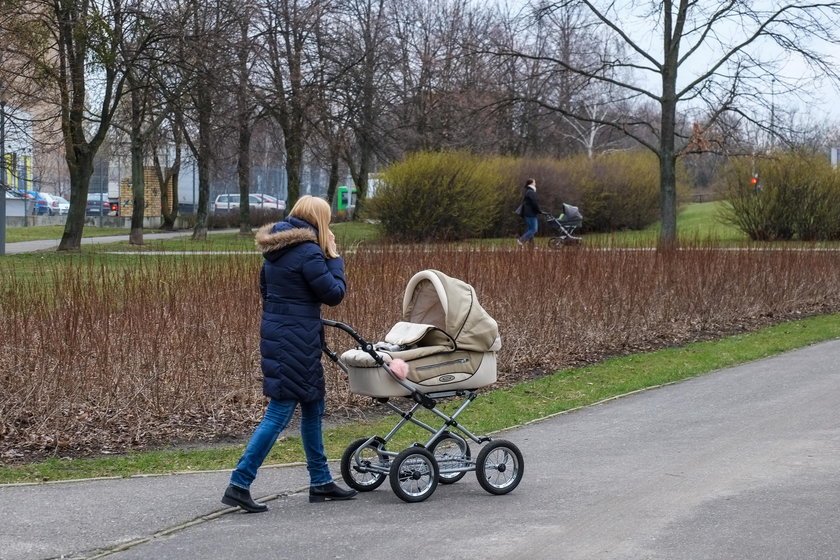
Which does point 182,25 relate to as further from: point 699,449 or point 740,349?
point 699,449

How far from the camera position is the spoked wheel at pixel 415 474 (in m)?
6.61

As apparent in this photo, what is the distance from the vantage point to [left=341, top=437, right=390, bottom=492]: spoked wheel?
6883mm

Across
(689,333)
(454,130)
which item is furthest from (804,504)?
(454,130)

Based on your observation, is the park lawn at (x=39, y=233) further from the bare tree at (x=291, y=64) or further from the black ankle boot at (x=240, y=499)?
→ the black ankle boot at (x=240, y=499)

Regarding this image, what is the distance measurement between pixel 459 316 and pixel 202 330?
3.96 meters

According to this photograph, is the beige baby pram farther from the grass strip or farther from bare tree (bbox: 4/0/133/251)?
bare tree (bbox: 4/0/133/251)

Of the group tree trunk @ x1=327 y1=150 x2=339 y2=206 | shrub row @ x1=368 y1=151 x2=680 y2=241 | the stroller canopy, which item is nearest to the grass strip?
the stroller canopy

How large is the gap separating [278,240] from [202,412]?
3.54m

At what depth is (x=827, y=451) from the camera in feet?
27.3

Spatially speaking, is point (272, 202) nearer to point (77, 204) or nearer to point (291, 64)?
point (291, 64)

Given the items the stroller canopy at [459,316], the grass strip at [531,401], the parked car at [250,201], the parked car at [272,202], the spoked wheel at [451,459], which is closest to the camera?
the stroller canopy at [459,316]

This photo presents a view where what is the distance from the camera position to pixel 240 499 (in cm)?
634

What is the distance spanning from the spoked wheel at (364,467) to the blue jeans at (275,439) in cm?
17

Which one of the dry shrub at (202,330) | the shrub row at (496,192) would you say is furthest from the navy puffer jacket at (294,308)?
the shrub row at (496,192)
